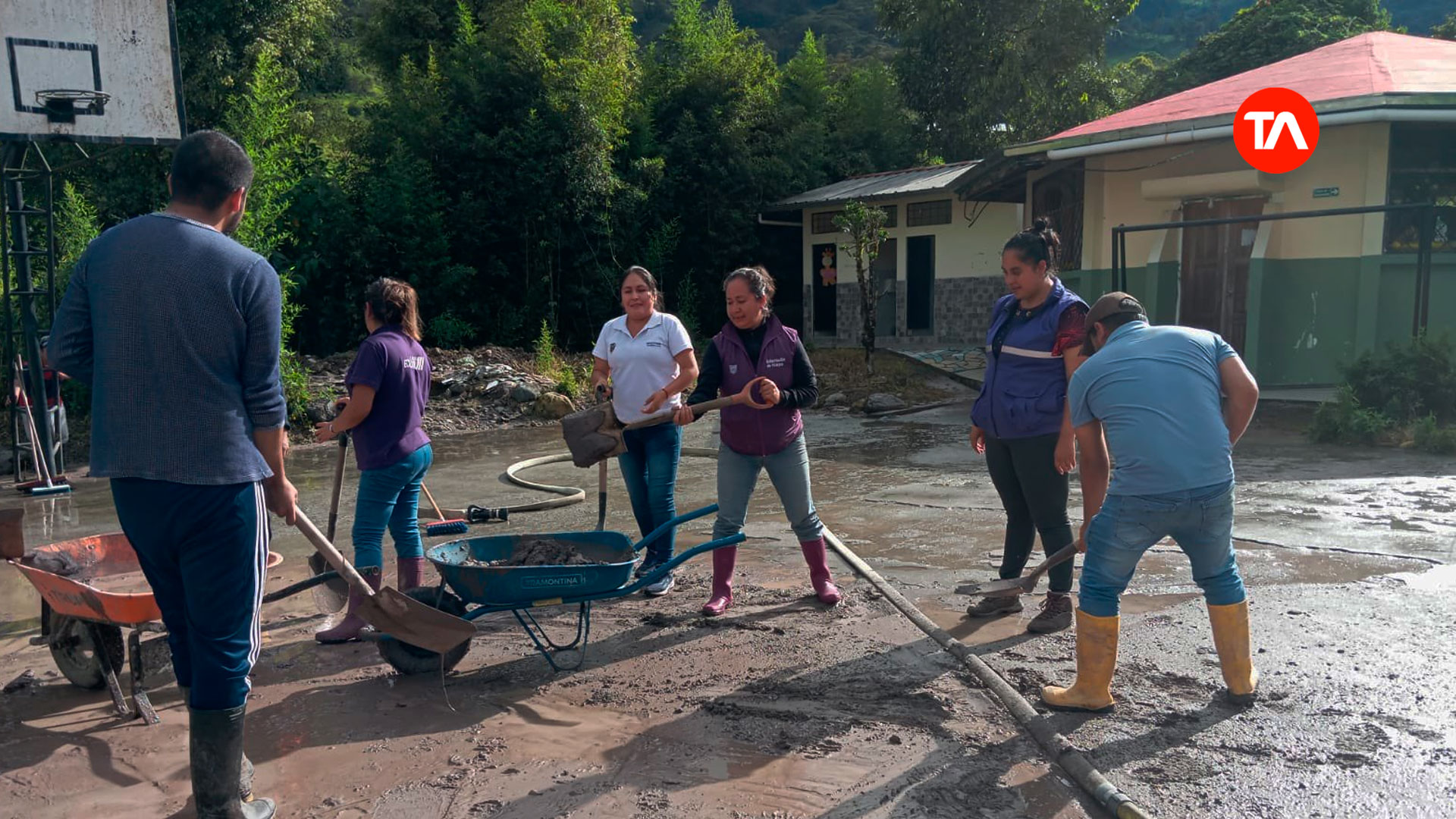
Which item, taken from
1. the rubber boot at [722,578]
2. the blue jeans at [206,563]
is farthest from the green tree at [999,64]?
the blue jeans at [206,563]

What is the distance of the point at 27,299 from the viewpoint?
9664 mm

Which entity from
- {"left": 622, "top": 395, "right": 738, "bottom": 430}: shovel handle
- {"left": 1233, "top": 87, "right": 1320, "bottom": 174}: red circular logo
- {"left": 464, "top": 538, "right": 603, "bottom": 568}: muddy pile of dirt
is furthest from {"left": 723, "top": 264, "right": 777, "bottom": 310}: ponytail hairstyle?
{"left": 1233, "top": 87, "right": 1320, "bottom": 174}: red circular logo

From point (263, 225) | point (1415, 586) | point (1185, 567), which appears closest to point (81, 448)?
point (263, 225)

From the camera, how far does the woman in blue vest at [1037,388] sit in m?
4.64

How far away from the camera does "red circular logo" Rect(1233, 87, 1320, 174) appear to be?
11.1 meters

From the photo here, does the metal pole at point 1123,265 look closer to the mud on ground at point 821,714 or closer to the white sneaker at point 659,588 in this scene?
the mud on ground at point 821,714

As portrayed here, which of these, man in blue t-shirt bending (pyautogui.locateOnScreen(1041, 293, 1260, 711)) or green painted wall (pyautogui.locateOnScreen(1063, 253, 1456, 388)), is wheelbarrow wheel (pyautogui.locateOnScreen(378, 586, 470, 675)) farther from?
green painted wall (pyautogui.locateOnScreen(1063, 253, 1456, 388))

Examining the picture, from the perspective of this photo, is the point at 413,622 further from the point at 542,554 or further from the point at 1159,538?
the point at 1159,538

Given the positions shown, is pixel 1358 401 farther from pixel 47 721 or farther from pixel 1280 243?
pixel 47 721

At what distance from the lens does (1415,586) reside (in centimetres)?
514

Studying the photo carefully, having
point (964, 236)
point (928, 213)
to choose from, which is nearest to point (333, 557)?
point (964, 236)

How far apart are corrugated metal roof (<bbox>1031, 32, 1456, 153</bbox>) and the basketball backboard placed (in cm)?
1006

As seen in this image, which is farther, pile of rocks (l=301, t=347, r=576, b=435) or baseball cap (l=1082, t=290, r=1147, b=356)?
pile of rocks (l=301, t=347, r=576, b=435)

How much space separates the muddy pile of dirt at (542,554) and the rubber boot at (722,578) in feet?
2.22
